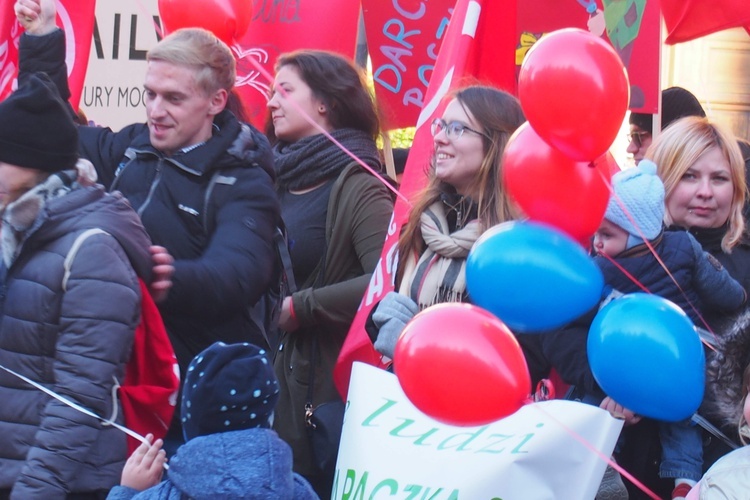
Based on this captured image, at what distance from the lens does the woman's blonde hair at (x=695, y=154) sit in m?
3.52

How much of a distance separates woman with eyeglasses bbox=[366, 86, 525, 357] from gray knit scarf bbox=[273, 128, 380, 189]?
0.61 meters

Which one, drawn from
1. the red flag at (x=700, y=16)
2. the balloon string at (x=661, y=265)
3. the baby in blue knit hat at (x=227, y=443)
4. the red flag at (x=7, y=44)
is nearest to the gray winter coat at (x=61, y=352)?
the baby in blue knit hat at (x=227, y=443)

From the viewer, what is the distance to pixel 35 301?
9.18 feet

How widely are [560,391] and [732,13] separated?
7.15ft

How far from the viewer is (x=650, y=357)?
236 centimetres

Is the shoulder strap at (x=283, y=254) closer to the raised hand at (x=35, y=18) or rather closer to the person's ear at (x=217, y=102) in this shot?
the person's ear at (x=217, y=102)

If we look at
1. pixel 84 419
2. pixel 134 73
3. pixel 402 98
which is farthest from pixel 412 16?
pixel 84 419

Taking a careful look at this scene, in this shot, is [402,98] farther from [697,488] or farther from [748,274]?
[697,488]

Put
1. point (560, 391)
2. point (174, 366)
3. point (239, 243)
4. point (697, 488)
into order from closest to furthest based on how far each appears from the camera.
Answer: point (697, 488) → point (174, 366) → point (239, 243) → point (560, 391)

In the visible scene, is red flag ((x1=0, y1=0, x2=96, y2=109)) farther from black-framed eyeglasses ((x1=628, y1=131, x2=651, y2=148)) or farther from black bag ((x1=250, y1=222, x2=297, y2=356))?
black-framed eyeglasses ((x1=628, y1=131, x2=651, y2=148))

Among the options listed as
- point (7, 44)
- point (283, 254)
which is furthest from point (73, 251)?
point (7, 44)

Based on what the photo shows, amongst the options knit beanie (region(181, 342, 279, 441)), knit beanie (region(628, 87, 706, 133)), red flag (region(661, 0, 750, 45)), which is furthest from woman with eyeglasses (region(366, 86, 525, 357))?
red flag (region(661, 0, 750, 45))

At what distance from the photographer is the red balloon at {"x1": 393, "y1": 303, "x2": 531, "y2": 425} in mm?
2359

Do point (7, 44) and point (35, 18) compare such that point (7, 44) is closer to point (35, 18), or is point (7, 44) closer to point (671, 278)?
point (35, 18)
